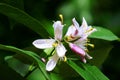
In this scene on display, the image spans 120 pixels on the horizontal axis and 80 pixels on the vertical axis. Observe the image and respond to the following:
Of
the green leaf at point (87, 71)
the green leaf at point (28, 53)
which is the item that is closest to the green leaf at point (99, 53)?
the green leaf at point (87, 71)

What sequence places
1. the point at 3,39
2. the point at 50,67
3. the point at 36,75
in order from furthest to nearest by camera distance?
the point at 3,39, the point at 36,75, the point at 50,67

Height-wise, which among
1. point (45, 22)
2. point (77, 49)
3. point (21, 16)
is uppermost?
point (21, 16)

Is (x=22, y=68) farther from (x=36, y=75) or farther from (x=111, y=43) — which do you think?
(x=111, y=43)

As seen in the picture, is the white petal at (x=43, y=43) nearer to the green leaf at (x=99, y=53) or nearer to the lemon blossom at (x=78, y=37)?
the lemon blossom at (x=78, y=37)

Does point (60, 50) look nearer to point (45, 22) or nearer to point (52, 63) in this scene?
point (52, 63)

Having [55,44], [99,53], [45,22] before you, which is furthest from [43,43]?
[45,22]

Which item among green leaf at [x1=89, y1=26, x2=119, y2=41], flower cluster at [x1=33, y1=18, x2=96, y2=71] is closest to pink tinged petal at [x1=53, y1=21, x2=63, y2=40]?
flower cluster at [x1=33, y1=18, x2=96, y2=71]

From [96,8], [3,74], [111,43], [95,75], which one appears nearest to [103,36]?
[111,43]
